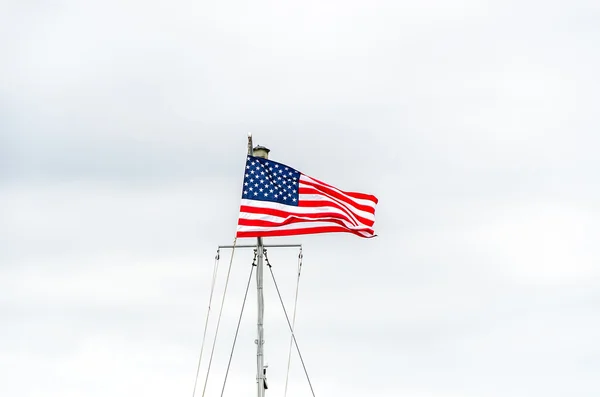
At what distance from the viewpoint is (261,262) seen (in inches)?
1271

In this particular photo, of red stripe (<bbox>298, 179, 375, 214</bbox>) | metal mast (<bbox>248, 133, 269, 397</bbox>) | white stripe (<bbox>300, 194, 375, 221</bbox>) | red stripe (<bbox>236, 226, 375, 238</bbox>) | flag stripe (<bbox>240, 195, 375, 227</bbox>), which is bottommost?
metal mast (<bbox>248, 133, 269, 397</bbox>)

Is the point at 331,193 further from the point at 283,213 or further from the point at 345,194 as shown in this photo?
the point at 283,213

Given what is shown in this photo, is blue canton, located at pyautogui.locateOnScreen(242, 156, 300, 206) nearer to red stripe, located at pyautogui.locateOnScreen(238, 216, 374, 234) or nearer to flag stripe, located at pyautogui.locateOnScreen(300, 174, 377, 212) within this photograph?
flag stripe, located at pyautogui.locateOnScreen(300, 174, 377, 212)

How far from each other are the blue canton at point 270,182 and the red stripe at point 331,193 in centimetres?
33

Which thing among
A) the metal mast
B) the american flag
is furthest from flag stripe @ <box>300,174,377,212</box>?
the metal mast

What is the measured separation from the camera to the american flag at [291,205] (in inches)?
1308

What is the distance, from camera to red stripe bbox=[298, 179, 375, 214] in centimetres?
3456

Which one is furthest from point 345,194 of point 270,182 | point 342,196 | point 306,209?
point 270,182

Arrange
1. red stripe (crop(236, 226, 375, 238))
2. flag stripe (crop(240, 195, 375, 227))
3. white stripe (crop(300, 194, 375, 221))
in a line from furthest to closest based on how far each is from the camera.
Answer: white stripe (crop(300, 194, 375, 221)) → flag stripe (crop(240, 195, 375, 227)) → red stripe (crop(236, 226, 375, 238))

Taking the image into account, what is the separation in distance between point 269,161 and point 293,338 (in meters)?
5.47

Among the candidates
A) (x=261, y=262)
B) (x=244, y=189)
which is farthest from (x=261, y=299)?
(x=244, y=189)

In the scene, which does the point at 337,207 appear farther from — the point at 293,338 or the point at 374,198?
the point at 293,338

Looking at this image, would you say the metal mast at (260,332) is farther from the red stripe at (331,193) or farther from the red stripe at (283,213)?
the red stripe at (331,193)

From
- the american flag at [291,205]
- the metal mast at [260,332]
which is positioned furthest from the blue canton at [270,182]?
the metal mast at [260,332]
